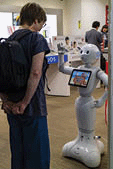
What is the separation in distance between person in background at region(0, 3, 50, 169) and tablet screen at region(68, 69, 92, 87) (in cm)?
78

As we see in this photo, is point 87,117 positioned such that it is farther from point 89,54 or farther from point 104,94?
point 89,54

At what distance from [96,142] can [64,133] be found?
2.70ft

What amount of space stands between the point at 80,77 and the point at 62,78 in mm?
3028

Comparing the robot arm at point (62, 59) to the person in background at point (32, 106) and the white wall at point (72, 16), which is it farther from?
the white wall at point (72, 16)

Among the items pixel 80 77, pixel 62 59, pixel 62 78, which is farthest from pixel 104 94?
pixel 62 78

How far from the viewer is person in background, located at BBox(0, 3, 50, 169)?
1.67 meters

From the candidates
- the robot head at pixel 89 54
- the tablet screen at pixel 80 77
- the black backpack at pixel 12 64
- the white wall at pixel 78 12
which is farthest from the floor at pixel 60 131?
the white wall at pixel 78 12

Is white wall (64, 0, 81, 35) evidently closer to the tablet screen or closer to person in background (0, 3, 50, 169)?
the tablet screen

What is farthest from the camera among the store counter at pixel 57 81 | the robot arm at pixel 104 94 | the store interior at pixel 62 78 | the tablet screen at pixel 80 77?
the store counter at pixel 57 81

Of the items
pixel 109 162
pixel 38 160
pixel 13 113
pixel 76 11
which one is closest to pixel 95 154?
pixel 38 160

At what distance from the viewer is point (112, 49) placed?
2.51 ft

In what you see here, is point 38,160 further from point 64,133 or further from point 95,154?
point 64,133

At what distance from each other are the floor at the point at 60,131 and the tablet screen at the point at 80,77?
0.77m

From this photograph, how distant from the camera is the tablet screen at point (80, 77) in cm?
253
